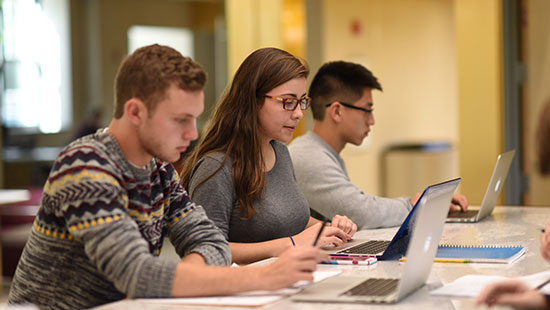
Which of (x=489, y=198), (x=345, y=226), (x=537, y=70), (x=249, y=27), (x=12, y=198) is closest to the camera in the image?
(x=345, y=226)

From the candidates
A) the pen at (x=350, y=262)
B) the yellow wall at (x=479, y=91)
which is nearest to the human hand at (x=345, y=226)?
the pen at (x=350, y=262)

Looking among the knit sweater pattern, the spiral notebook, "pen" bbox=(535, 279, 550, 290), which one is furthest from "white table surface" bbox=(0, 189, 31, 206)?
"pen" bbox=(535, 279, 550, 290)

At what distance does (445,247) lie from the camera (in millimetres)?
2129

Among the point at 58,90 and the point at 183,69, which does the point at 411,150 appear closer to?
the point at 58,90

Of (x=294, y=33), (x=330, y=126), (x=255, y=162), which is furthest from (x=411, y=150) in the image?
(x=255, y=162)

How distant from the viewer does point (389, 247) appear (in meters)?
1.95

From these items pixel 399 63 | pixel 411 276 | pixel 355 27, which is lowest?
pixel 411 276

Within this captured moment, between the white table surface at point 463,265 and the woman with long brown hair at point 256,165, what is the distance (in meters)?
0.30

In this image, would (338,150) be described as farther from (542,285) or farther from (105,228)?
(105,228)

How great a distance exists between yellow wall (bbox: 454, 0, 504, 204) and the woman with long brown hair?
134 inches

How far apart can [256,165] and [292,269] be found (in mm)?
765

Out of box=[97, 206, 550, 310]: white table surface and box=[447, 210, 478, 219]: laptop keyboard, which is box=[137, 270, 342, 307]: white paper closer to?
box=[97, 206, 550, 310]: white table surface

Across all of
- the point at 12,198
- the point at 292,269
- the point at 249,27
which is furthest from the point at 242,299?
the point at 249,27

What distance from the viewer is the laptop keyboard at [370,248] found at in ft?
6.79
